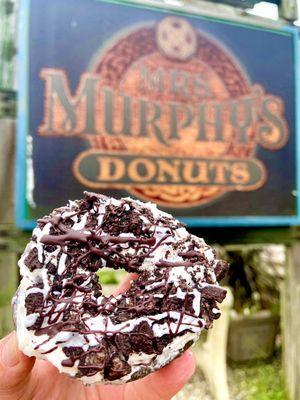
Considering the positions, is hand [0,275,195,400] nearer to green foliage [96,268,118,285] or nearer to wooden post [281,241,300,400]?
green foliage [96,268,118,285]

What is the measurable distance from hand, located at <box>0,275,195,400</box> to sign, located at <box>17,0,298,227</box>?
46.2 inches

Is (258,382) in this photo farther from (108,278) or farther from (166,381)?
(166,381)

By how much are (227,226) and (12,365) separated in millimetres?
1929

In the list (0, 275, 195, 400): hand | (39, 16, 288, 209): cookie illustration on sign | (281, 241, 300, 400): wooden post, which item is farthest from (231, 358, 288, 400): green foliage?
(0, 275, 195, 400): hand

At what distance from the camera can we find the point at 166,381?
132cm

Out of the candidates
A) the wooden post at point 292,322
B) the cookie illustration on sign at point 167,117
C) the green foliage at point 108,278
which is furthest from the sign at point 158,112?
the green foliage at point 108,278

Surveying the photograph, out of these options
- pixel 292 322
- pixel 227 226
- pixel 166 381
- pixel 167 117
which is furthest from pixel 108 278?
pixel 166 381

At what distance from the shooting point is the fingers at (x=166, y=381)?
1.30 metres

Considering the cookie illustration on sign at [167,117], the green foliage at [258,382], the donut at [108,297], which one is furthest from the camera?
the green foliage at [258,382]

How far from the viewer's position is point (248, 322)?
12.5 ft

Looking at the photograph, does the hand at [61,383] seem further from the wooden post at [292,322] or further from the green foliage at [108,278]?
the wooden post at [292,322]

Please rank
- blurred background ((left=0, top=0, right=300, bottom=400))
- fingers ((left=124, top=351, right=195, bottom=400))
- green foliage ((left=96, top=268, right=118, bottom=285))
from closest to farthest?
fingers ((left=124, top=351, right=195, bottom=400)) → blurred background ((left=0, top=0, right=300, bottom=400)) → green foliage ((left=96, top=268, right=118, bottom=285))

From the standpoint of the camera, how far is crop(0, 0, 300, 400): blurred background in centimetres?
249

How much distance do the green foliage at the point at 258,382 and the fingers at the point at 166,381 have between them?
2.33 metres
